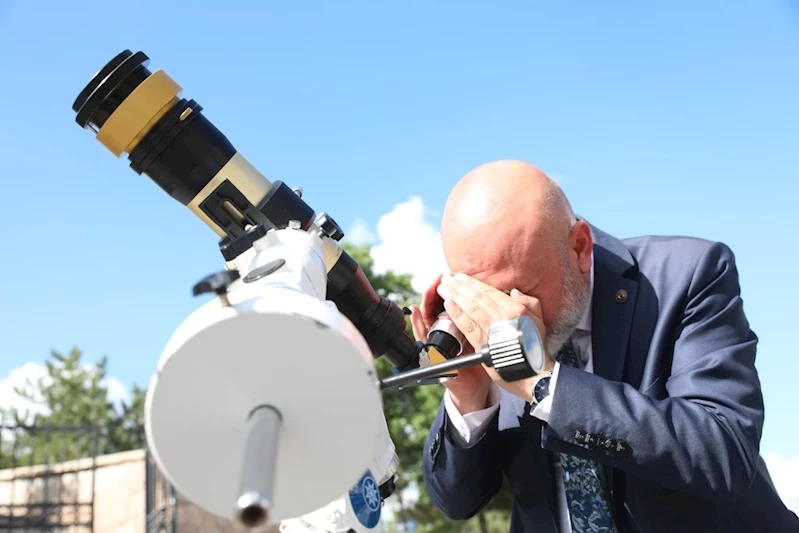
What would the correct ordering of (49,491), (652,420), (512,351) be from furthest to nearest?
(49,491) → (652,420) → (512,351)

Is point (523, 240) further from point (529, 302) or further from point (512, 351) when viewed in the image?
point (512, 351)

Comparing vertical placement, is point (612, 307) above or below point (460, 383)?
above

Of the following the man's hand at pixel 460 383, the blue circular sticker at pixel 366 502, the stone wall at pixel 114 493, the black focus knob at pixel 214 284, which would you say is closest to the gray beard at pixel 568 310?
the man's hand at pixel 460 383

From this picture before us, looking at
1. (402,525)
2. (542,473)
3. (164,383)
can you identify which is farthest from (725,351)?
(402,525)

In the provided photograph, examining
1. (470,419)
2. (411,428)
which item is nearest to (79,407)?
(411,428)

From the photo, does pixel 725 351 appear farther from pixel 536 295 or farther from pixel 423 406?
pixel 423 406

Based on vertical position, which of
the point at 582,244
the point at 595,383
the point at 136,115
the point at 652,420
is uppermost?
the point at 136,115

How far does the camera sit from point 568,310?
2102 mm

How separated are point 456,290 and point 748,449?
80 centimetres

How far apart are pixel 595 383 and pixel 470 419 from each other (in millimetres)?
445

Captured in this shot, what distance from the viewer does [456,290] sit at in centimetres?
191

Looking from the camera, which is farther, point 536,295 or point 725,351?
point 536,295

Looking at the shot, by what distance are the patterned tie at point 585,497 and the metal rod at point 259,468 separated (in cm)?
139

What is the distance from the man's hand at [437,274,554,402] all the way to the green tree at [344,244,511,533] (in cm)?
1191
